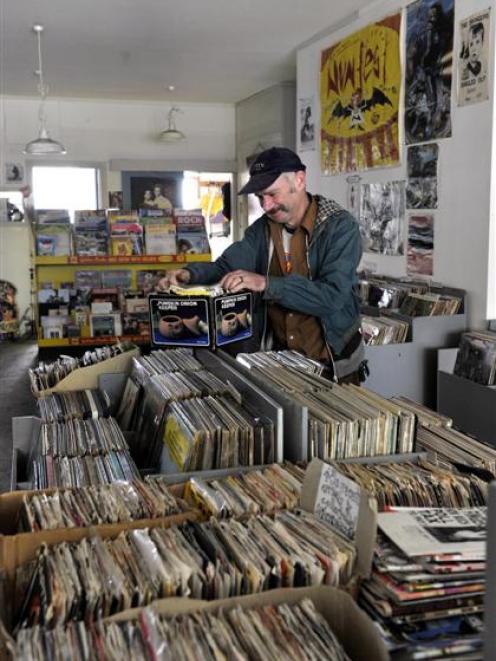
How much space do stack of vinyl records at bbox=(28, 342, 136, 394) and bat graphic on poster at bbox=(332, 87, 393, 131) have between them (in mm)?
3383

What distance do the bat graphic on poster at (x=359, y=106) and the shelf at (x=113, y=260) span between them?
2288 mm

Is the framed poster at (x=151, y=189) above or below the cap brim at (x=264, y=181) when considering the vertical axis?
above

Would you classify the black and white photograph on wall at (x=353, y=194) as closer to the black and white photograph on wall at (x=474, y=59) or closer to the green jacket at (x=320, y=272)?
the black and white photograph on wall at (x=474, y=59)

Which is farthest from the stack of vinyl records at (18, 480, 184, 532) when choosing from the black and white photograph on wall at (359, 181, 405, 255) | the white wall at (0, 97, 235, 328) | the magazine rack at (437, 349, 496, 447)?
the white wall at (0, 97, 235, 328)

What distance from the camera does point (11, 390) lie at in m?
6.36

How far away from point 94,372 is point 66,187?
26.6 ft

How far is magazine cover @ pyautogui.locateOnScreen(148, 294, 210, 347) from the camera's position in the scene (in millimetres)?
2078

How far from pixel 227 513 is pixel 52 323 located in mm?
6591

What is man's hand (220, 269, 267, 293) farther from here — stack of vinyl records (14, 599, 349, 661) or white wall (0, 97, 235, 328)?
white wall (0, 97, 235, 328)

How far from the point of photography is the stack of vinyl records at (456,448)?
1.67 m

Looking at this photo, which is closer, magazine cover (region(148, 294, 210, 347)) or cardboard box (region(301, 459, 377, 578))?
cardboard box (region(301, 459, 377, 578))

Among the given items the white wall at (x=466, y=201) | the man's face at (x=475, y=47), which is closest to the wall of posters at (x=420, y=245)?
the white wall at (x=466, y=201)

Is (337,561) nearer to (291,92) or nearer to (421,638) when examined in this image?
(421,638)

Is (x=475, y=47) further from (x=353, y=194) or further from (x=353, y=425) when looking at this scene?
(x=353, y=425)
